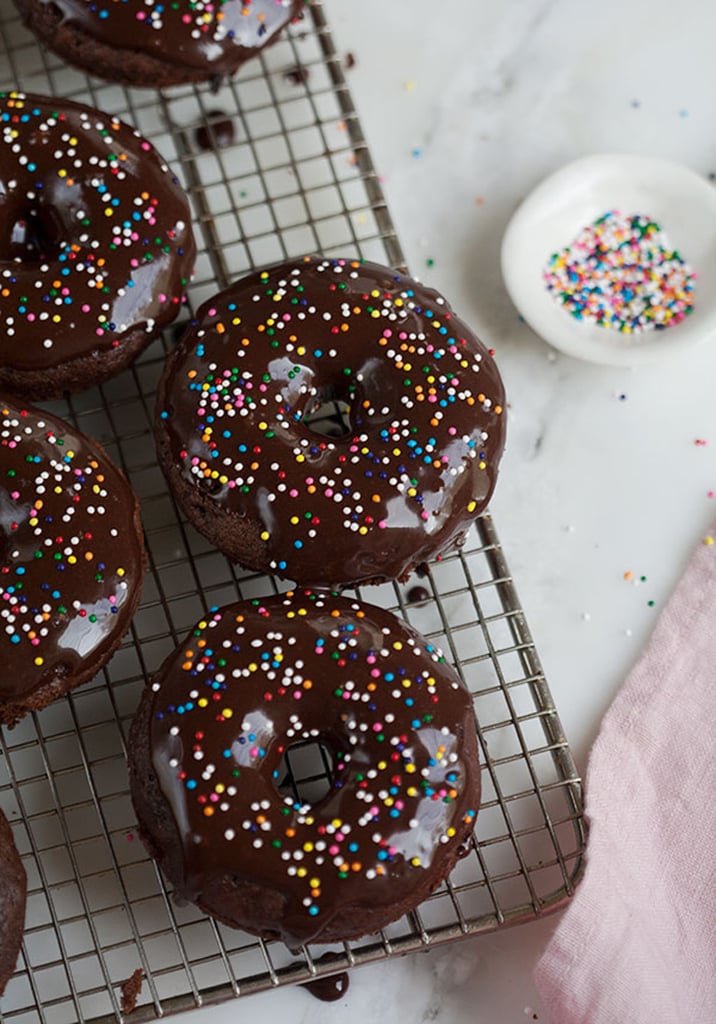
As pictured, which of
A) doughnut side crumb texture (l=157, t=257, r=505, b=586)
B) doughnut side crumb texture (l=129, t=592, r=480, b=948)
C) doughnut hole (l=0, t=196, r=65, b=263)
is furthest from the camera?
doughnut hole (l=0, t=196, r=65, b=263)

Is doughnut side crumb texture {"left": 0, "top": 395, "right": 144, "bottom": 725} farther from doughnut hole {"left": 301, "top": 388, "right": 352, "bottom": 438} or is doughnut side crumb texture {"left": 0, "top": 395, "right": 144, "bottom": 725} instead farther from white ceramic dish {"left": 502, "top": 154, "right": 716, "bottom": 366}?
white ceramic dish {"left": 502, "top": 154, "right": 716, "bottom": 366}

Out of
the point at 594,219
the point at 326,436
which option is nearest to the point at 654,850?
the point at 326,436

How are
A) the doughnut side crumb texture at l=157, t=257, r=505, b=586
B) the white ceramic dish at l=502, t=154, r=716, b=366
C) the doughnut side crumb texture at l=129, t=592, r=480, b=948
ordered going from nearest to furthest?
the doughnut side crumb texture at l=129, t=592, r=480, b=948, the doughnut side crumb texture at l=157, t=257, r=505, b=586, the white ceramic dish at l=502, t=154, r=716, b=366

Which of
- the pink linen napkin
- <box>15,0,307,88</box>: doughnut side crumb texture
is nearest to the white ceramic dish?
the pink linen napkin

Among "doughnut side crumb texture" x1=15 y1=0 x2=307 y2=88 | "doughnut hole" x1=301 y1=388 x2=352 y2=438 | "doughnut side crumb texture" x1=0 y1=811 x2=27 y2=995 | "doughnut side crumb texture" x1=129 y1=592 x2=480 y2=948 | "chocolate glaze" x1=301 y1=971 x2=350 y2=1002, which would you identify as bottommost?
"chocolate glaze" x1=301 y1=971 x2=350 y2=1002

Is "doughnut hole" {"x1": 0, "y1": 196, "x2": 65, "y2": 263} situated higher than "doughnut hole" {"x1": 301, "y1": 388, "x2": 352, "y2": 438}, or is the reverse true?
"doughnut hole" {"x1": 0, "y1": 196, "x2": 65, "y2": 263}

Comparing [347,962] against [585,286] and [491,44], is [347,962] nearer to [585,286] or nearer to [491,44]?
[585,286]

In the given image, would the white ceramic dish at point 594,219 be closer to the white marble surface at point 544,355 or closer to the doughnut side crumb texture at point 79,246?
the white marble surface at point 544,355
